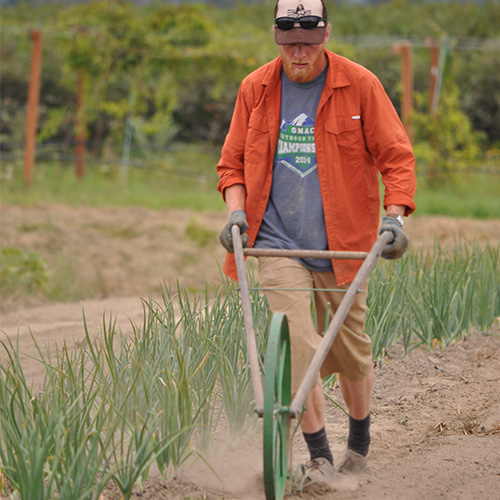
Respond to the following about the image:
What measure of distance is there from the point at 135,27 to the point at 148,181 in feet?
6.36

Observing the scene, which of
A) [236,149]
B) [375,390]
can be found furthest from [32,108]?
[236,149]

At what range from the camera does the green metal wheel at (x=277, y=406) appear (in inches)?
100

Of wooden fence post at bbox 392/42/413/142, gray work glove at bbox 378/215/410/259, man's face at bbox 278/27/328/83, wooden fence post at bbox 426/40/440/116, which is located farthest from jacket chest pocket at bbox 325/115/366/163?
wooden fence post at bbox 426/40/440/116

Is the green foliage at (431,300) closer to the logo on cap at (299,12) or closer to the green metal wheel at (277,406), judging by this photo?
the green metal wheel at (277,406)

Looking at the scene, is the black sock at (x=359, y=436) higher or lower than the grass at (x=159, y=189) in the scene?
lower

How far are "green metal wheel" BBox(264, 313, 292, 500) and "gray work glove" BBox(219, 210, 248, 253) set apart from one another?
1.36 feet

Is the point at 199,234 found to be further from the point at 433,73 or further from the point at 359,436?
the point at 359,436

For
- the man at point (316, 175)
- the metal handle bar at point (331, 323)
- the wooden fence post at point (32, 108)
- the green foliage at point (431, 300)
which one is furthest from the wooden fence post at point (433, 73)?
the metal handle bar at point (331, 323)

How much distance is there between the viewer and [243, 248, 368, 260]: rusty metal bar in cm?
286

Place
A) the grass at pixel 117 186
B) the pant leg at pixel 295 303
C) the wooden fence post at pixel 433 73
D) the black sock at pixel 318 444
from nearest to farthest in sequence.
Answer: the pant leg at pixel 295 303 → the black sock at pixel 318 444 → the grass at pixel 117 186 → the wooden fence post at pixel 433 73

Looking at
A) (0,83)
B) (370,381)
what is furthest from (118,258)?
(0,83)

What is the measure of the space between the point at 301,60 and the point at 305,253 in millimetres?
699

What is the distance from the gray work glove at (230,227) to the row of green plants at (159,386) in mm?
191

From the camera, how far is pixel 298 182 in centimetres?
314
